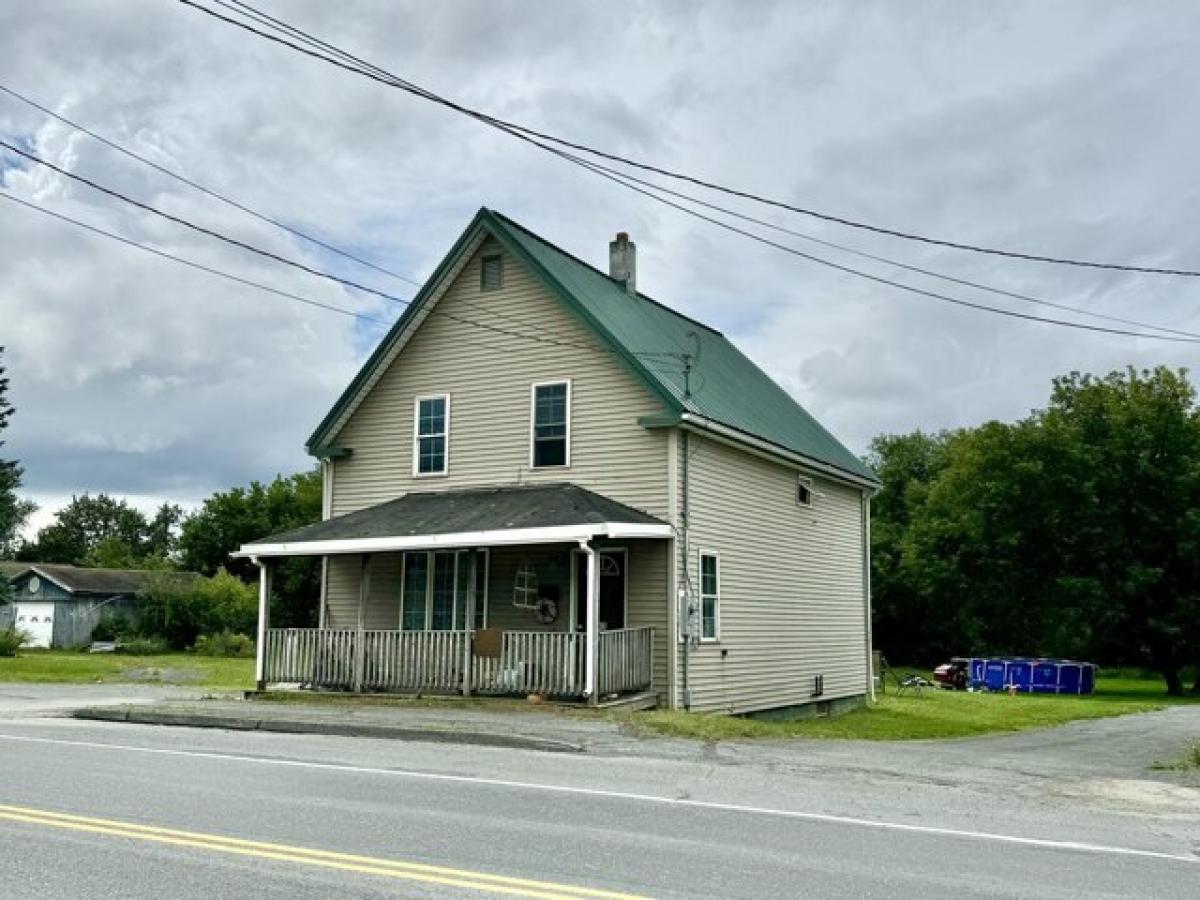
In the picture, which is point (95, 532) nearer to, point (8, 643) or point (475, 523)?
point (8, 643)

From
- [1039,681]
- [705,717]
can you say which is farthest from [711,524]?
[1039,681]

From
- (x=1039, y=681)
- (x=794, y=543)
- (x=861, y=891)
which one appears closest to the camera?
(x=861, y=891)

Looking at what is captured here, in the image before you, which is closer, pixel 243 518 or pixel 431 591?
pixel 431 591

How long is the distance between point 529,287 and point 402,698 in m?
7.62

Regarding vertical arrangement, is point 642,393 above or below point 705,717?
above

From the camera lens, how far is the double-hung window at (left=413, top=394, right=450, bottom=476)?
21938mm

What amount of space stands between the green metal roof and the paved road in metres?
9.19

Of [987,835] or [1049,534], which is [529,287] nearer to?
[987,835]

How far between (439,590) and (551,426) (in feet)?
12.1

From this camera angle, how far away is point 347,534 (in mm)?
19672

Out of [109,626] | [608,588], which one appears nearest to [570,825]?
[608,588]

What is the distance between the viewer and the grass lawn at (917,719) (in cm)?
1587

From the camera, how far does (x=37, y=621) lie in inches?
2365

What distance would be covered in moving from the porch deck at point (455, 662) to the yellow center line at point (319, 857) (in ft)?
32.7
